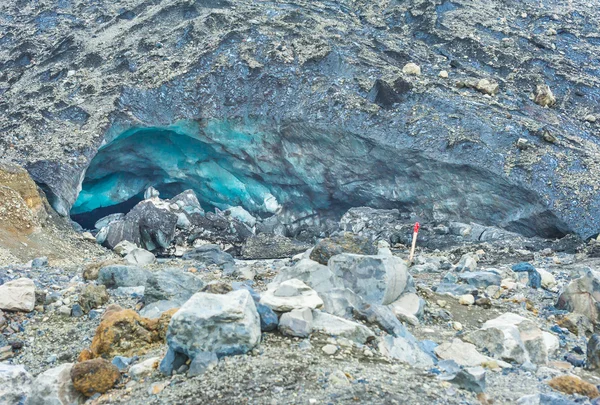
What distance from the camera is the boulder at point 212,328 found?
302 centimetres

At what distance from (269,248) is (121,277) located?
16.7ft

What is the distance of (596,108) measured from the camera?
12875mm

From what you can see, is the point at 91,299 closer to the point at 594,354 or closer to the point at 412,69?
the point at 594,354

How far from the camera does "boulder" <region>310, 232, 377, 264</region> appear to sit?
587 cm

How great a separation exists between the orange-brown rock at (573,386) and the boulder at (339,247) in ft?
9.66

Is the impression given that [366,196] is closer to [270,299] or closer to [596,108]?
[596,108]

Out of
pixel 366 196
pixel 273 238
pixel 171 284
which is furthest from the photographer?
pixel 366 196

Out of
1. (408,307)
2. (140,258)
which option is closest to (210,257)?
(140,258)

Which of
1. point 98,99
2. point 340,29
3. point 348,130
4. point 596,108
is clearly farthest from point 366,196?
point 98,99

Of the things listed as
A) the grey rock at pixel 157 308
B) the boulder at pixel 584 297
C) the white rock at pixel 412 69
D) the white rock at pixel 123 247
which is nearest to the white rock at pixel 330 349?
the grey rock at pixel 157 308

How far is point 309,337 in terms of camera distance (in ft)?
11.2

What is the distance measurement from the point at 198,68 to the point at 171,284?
9.91m

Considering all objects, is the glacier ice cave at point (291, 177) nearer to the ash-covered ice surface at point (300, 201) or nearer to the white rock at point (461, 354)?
the ash-covered ice surface at point (300, 201)

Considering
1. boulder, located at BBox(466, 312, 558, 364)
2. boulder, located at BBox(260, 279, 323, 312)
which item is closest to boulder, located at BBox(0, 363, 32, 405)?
boulder, located at BBox(260, 279, 323, 312)
